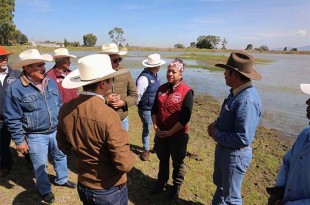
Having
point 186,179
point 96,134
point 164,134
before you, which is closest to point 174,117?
point 164,134

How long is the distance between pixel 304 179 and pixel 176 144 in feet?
8.02

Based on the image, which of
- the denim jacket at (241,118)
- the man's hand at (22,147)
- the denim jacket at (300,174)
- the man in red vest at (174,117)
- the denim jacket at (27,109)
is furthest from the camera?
the man in red vest at (174,117)

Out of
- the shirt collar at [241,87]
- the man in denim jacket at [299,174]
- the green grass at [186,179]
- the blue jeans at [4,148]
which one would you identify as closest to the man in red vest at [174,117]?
the green grass at [186,179]

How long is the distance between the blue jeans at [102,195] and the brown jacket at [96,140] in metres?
0.06

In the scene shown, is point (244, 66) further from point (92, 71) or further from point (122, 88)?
point (122, 88)

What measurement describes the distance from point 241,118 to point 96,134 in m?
1.81

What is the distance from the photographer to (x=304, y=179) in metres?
2.22

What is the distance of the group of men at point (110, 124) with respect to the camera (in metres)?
2.51

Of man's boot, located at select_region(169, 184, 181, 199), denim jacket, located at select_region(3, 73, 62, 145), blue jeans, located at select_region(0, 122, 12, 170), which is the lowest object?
man's boot, located at select_region(169, 184, 181, 199)

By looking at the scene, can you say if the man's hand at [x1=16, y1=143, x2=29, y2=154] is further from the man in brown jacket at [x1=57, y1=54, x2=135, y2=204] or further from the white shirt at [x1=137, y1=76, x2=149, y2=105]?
the white shirt at [x1=137, y1=76, x2=149, y2=105]

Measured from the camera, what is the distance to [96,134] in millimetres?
2480

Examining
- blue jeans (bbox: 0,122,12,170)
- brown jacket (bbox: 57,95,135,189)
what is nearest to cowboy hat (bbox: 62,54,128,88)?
brown jacket (bbox: 57,95,135,189)

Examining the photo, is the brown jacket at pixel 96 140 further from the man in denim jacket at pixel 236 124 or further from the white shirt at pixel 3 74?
the white shirt at pixel 3 74

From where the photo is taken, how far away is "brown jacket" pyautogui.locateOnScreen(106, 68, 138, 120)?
5.13 metres
